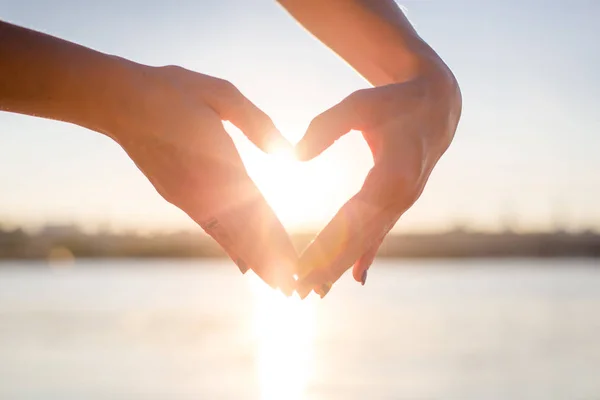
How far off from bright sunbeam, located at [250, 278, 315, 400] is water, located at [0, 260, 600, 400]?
0.02 meters

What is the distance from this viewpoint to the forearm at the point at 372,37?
1697mm

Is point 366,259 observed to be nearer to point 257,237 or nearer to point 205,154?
point 257,237

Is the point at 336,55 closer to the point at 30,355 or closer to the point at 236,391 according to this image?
the point at 236,391

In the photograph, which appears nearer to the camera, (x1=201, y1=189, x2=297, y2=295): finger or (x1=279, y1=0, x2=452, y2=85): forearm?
(x1=201, y1=189, x2=297, y2=295): finger

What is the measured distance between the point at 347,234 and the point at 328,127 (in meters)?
0.21

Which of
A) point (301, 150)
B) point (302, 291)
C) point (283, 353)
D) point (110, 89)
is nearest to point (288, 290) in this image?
point (302, 291)

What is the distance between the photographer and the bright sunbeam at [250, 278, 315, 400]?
261 inches

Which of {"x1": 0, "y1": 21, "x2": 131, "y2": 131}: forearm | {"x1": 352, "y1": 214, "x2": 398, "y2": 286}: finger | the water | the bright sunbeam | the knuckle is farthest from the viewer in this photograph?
the bright sunbeam

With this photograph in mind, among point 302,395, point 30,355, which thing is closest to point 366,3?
point 302,395

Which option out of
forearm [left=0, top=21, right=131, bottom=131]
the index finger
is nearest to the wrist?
forearm [left=0, top=21, right=131, bottom=131]

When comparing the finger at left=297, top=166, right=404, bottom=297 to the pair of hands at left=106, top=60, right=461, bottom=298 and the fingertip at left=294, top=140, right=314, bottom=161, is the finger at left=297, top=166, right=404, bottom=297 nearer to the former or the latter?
the pair of hands at left=106, top=60, right=461, bottom=298

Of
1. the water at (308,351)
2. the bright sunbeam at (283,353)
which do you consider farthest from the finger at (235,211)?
the water at (308,351)

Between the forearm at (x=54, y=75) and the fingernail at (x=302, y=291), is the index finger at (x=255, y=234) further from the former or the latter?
the forearm at (x=54, y=75)

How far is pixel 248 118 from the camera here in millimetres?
1452
